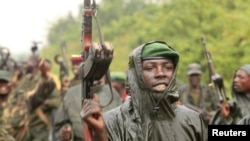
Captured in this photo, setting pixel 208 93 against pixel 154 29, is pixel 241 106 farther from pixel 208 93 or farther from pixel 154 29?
pixel 154 29

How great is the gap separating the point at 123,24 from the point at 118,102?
33.4 m

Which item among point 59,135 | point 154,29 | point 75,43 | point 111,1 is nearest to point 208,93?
point 59,135

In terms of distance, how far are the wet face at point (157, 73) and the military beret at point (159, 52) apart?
33 mm

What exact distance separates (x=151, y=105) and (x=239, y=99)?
15.7 ft

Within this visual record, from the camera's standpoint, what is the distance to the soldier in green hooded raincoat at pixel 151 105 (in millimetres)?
6055

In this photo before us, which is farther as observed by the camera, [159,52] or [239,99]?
[239,99]

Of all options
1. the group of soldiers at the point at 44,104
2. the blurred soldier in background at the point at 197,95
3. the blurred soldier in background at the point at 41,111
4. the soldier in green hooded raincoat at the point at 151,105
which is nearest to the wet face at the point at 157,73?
the soldier in green hooded raincoat at the point at 151,105

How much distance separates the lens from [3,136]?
9.13 metres

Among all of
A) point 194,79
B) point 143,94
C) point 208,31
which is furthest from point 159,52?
point 208,31

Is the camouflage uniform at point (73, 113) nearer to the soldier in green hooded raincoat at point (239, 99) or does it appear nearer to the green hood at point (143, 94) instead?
the soldier in green hooded raincoat at point (239, 99)

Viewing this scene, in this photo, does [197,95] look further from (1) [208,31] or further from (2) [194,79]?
(1) [208,31]

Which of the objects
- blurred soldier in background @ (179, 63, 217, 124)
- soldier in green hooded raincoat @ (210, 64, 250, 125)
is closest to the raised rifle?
blurred soldier in background @ (179, 63, 217, 124)

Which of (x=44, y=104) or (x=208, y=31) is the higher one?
(x=208, y=31)

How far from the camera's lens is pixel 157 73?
6.09 meters
